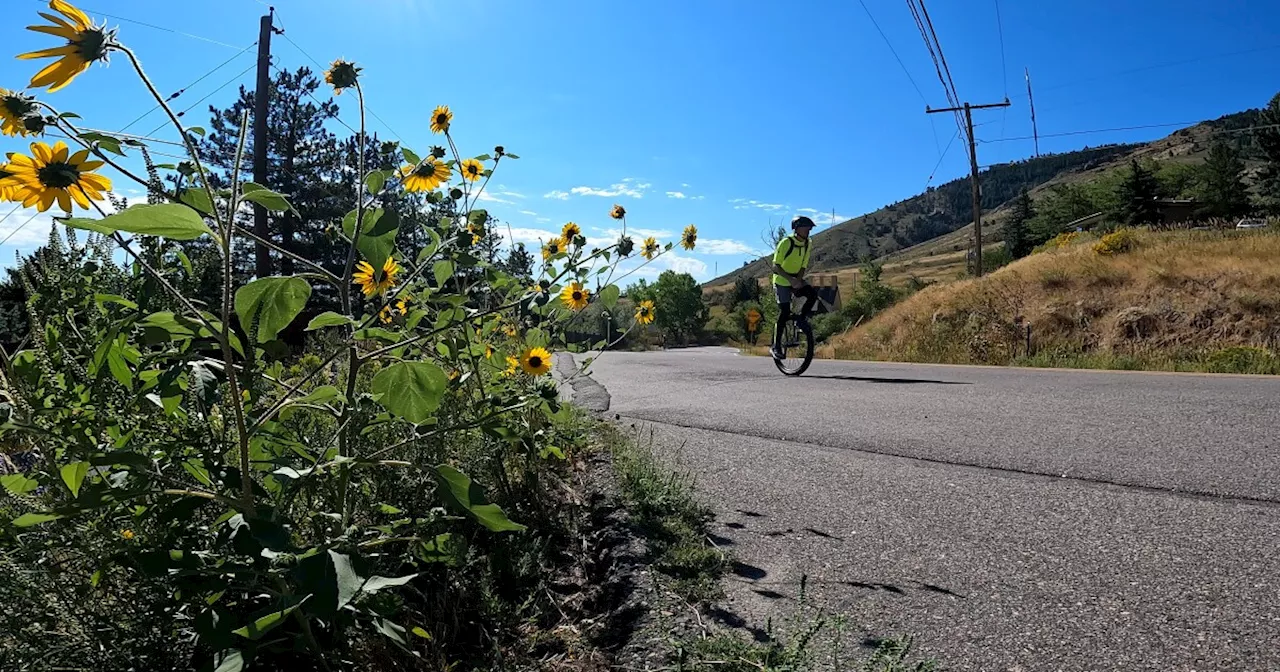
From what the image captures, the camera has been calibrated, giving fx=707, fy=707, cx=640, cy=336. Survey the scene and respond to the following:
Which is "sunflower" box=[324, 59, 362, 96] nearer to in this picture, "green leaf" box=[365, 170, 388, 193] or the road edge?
"green leaf" box=[365, 170, 388, 193]

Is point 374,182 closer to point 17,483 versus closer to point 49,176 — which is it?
point 49,176

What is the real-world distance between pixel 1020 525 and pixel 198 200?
6.67ft

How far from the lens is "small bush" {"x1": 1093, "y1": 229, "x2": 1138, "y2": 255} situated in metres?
16.7

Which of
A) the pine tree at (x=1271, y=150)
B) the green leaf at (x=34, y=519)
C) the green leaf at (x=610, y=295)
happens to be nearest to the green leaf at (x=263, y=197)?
the green leaf at (x=34, y=519)

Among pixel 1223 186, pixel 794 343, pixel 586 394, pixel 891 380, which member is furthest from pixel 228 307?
pixel 1223 186

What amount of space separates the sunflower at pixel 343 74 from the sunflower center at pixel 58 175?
0.64 meters

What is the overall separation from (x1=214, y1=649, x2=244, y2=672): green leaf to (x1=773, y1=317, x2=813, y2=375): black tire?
23.6 feet

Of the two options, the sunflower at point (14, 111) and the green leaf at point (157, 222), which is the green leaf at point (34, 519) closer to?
the green leaf at point (157, 222)

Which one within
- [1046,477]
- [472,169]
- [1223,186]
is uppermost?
[1223,186]

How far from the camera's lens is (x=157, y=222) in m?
0.89

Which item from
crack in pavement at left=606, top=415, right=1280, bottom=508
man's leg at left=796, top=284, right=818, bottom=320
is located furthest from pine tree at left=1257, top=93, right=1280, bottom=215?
crack in pavement at left=606, top=415, right=1280, bottom=508

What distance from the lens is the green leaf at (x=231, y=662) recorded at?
0.93 meters

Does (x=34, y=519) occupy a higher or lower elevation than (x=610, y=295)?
lower

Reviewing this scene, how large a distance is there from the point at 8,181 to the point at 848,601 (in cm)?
171
